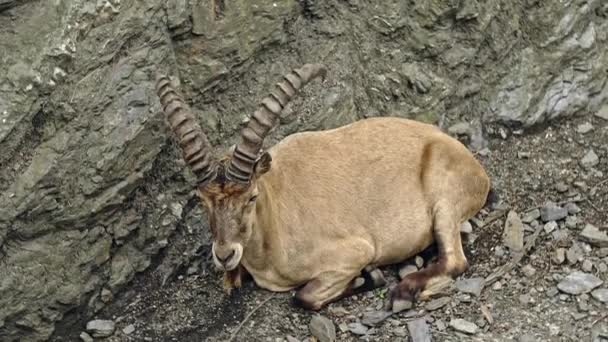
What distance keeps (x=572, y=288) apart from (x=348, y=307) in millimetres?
2176

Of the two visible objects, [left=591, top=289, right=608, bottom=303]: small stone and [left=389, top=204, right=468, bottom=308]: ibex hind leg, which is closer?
[left=591, top=289, right=608, bottom=303]: small stone

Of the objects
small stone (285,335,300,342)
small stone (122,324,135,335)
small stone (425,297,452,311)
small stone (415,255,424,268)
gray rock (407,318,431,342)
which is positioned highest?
small stone (122,324,135,335)

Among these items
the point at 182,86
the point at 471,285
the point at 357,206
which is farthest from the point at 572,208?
the point at 182,86

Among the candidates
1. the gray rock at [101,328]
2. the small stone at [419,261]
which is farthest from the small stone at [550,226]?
the gray rock at [101,328]

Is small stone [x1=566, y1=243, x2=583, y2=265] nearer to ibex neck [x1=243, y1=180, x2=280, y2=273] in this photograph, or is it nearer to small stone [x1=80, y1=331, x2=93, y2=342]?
ibex neck [x1=243, y1=180, x2=280, y2=273]

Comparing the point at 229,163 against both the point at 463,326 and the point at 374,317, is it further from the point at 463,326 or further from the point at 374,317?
the point at 463,326

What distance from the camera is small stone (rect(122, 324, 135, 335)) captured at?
10.2 meters

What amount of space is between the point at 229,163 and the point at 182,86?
1.64 meters

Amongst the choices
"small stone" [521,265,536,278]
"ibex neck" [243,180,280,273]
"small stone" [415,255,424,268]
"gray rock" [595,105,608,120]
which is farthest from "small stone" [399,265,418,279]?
"gray rock" [595,105,608,120]

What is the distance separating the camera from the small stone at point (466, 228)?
11312 millimetres

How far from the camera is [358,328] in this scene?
32.9 feet

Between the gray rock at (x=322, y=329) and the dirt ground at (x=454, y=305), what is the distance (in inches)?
3.0

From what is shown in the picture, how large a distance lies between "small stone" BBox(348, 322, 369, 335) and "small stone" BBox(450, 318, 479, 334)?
0.82 metres

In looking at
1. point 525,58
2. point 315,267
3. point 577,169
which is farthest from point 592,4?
point 315,267
